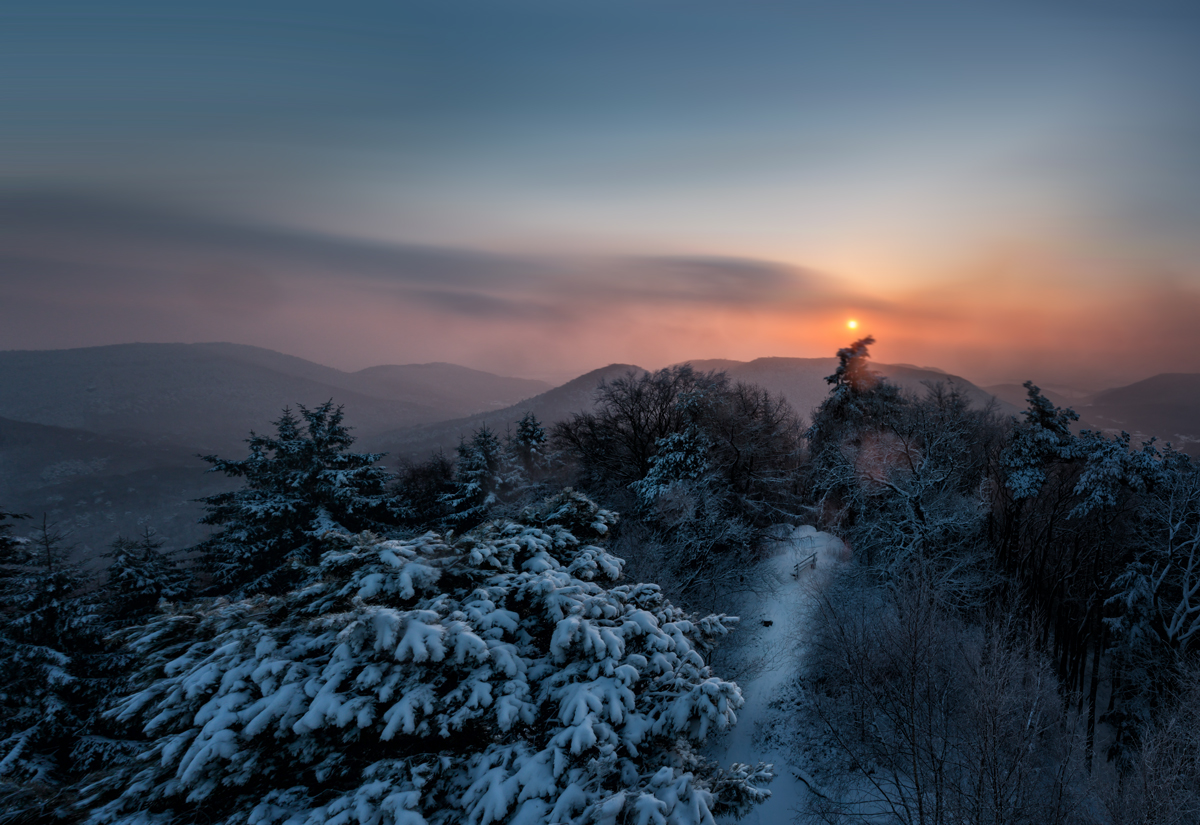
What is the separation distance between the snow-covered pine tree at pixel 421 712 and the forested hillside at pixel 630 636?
4 centimetres

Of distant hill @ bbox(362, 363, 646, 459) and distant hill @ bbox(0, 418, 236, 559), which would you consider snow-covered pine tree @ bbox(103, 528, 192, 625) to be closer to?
distant hill @ bbox(0, 418, 236, 559)

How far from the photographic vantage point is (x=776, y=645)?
64.2 feet

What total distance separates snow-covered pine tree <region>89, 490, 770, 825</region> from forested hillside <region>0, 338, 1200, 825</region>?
4cm

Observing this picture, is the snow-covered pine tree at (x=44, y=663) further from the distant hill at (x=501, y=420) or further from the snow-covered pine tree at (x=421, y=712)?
the distant hill at (x=501, y=420)

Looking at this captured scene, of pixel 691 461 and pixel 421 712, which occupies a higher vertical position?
pixel 421 712

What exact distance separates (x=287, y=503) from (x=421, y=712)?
22.4m

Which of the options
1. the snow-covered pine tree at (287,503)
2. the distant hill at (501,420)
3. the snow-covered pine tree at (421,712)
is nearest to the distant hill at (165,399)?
the distant hill at (501,420)

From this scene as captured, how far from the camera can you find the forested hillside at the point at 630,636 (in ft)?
18.7

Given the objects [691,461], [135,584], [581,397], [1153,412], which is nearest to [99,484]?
[581,397]

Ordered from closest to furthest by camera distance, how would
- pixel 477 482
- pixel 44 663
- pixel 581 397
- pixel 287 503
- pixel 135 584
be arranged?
pixel 44 663 → pixel 135 584 → pixel 287 503 → pixel 477 482 → pixel 581 397

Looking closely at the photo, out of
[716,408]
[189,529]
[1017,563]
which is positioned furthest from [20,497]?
[1017,563]

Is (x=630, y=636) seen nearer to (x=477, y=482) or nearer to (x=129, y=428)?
(x=477, y=482)

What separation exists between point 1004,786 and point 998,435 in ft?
95.6

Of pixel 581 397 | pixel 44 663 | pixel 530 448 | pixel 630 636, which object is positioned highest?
pixel 630 636
